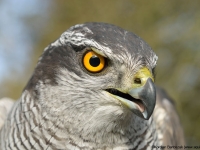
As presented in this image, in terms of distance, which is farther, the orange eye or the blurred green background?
the blurred green background

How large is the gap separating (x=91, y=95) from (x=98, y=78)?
135mm

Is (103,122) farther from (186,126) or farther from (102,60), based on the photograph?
(186,126)

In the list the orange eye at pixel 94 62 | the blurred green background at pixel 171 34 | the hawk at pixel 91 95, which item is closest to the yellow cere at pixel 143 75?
the hawk at pixel 91 95

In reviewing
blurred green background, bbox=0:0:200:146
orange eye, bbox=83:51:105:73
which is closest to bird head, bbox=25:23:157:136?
orange eye, bbox=83:51:105:73

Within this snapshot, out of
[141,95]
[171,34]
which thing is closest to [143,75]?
[141,95]

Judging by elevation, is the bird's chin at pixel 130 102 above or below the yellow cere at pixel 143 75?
below

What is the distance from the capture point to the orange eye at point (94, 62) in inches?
94.0

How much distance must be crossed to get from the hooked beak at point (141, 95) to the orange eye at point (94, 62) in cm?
18

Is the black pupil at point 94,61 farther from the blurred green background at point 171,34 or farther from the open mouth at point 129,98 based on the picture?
the blurred green background at point 171,34

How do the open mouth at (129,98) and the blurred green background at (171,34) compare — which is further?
the blurred green background at (171,34)

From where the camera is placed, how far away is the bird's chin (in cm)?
229

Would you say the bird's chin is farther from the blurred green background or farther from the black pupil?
the blurred green background

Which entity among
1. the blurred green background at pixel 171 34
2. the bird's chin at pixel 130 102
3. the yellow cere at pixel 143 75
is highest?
the blurred green background at pixel 171 34

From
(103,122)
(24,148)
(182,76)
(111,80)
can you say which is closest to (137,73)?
(111,80)
